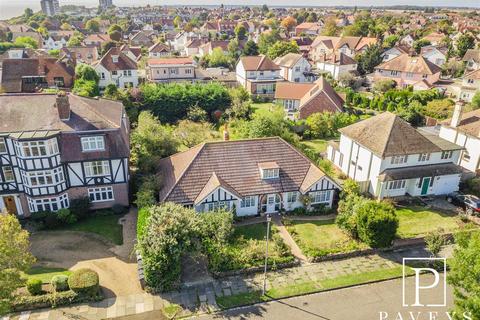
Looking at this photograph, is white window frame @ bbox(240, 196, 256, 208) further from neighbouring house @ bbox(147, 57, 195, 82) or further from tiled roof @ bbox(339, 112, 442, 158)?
neighbouring house @ bbox(147, 57, 195, 82)

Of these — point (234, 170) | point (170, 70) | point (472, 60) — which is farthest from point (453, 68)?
point (234, 170)

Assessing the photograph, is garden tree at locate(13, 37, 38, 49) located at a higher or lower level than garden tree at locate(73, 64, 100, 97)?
higher

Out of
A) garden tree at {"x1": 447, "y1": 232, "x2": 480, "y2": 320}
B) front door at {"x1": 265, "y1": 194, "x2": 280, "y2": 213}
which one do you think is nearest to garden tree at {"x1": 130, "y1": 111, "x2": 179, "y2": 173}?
front door at {"x1": 265, "y1": 194, "x2": 280, "y2": 213}

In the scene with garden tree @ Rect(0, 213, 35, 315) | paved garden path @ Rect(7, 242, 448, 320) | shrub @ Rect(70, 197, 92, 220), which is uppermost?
garden tree @ Rect(0, 213, 35, 315)

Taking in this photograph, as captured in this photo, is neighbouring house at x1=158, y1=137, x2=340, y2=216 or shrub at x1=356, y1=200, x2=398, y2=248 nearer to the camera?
shrub at x1=356, y1=200, x2=398, y2=248

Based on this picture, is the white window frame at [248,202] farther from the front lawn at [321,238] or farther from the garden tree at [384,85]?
the garden tree at [384,85]

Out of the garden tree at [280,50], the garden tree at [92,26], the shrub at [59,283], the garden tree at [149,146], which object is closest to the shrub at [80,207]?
the garden tree at [149,146]

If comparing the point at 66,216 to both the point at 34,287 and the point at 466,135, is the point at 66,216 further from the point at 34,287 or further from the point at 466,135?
the point at 466,135
